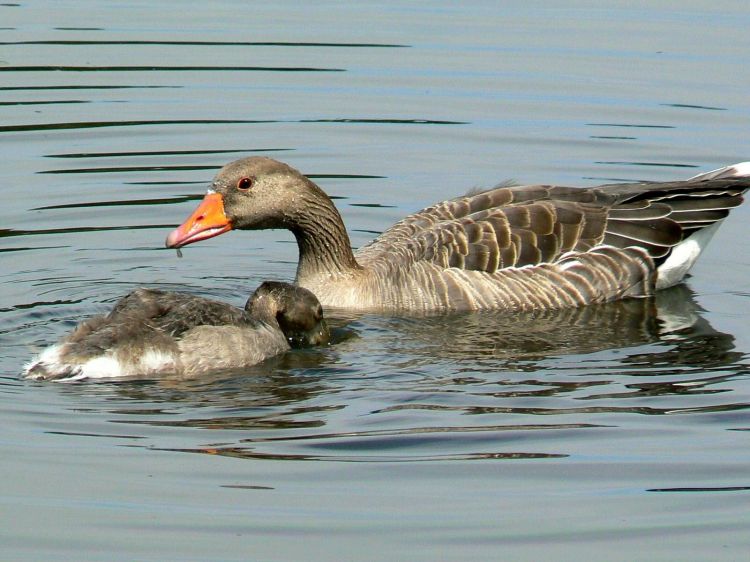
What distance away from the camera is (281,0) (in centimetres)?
2508

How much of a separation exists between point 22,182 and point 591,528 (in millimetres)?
10149

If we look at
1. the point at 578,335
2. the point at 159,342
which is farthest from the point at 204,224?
the point at 578,335

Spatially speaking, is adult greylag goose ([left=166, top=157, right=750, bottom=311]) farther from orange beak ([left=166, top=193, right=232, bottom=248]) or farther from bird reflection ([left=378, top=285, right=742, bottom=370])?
bird reflection ([left=378, top=285, right=742, bottom=370])

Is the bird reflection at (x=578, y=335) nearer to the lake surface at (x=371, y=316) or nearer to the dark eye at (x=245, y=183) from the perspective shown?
the lake surface at (x=371, y=316)

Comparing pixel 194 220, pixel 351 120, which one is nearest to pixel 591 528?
pixel 194 220

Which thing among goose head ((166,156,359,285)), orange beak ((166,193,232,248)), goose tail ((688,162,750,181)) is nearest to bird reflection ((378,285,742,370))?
goose head ((166,156,359,285))

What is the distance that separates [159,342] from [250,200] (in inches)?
116

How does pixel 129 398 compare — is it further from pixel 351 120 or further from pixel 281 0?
pixel 281 0

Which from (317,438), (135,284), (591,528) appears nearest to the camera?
(591,528)

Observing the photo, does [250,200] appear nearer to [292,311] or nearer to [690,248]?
[292,311]

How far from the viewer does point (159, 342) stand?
37.2 feet

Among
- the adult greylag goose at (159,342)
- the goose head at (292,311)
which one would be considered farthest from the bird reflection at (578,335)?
the adult greylag goose at (159,342)

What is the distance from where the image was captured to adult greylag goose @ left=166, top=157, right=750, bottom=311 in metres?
14.1

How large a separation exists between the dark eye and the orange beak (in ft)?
0.72
